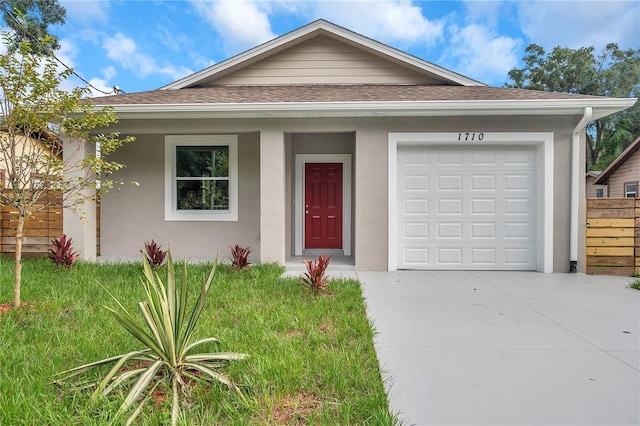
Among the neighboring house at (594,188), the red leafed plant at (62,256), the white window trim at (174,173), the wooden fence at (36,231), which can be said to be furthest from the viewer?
the neighboring house at (594,188)

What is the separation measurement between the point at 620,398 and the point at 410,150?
5.06m

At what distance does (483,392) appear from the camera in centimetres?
243

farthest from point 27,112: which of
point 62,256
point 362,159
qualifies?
point 362,159

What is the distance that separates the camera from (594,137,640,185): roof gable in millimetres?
14001

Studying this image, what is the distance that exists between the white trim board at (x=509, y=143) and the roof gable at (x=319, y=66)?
2536mm

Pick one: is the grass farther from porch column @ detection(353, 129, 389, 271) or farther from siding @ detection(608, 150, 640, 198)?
siding @ detection(608, 150, 640, 198)

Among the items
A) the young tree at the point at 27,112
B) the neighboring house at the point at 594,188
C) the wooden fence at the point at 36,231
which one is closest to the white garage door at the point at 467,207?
the young tree at the point at 27,112

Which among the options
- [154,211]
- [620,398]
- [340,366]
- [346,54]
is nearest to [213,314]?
[340,366]

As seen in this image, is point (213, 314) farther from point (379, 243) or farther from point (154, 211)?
point (154, 211)

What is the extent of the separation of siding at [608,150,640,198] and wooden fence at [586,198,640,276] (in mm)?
10825

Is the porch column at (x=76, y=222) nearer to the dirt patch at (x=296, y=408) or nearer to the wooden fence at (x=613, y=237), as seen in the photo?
the dirt patch at (x=296, y=408)

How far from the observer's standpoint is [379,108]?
19.7ft

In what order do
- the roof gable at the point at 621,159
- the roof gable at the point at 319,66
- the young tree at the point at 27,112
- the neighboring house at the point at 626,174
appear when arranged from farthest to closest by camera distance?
1. the neighboring house at the point at 626,174
2. the roof gable at the point at 621,159
3. the roof gable at the point at 319,66
4. the young tree at the point at 27,112

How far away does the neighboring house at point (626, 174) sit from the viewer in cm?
1415
